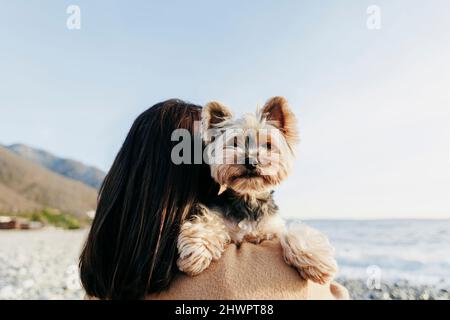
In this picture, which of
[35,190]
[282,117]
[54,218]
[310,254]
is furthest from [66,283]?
[35,190]

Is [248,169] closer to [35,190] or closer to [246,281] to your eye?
[246,281]

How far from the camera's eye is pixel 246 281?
2.18 metres

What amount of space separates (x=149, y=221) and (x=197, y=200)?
53 centimetres

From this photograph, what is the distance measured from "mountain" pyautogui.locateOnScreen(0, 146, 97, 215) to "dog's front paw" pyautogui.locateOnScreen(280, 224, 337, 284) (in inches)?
1913

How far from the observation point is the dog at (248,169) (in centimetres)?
308

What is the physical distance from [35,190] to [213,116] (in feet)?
194

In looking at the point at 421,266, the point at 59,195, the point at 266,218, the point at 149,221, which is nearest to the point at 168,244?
the point at 149,221

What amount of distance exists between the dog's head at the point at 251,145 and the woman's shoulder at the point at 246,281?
0.95 metres

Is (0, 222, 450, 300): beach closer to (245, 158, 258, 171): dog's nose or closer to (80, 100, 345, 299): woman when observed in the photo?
(245, 158, 258, 171): dog's nose

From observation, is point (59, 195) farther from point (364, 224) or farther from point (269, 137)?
point (269, 137)

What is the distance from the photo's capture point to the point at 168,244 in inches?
97.3

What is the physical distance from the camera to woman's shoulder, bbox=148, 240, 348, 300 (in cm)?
217

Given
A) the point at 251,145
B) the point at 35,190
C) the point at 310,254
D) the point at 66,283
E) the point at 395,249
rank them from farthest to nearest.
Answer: the point at 35,190
the point at 395,249
the point at 66,283
the point at 251,145
the point at 310,254
